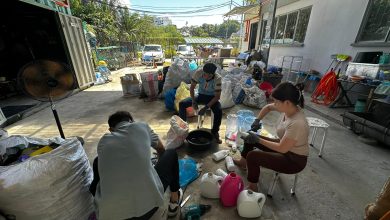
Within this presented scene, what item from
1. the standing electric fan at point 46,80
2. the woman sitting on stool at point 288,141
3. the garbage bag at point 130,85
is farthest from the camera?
the garbage bag at point 130,85

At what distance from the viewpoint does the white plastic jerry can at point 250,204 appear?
5.05 ft

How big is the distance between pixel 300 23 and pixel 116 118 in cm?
769

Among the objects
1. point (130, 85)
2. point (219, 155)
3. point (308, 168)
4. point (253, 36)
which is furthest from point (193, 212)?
point (253, 36)

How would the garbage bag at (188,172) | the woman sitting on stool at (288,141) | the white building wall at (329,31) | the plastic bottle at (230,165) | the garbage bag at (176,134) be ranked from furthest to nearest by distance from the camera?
the white building wall at (329,31) → the garbage bag at (176,134) → the plastic bottle at (230,165) → the garbage bag at (188,172) → the woman sitting on stool at (288,141)

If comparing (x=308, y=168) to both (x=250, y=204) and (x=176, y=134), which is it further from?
(x=176, y=134)

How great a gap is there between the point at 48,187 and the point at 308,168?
2616mm

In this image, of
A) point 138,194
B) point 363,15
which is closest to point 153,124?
point 138,194

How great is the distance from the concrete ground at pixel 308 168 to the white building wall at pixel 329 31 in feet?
7.19

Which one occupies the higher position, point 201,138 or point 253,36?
point 253,36

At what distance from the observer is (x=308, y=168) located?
2260 millimetres

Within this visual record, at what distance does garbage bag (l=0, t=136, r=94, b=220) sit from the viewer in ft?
3.54

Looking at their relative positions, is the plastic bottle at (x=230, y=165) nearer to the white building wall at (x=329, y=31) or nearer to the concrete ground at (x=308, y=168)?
the concrete ground at (x=308, y=168)

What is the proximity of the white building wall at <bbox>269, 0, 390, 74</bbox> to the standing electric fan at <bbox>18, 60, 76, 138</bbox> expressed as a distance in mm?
5759

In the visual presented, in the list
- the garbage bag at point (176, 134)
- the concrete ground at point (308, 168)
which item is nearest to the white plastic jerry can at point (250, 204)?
the concrete ground at point (308, 168)
